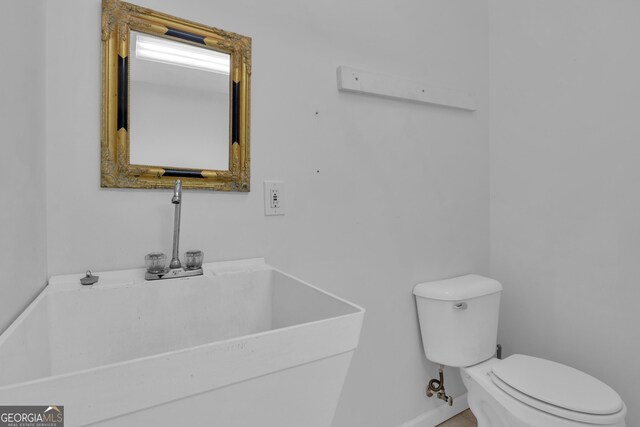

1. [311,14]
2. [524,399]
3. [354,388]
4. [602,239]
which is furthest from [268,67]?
[602,239]

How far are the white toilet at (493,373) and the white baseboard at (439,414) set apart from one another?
257mm

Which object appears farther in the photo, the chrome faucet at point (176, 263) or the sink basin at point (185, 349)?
the chrome faucet at point (176, 263)

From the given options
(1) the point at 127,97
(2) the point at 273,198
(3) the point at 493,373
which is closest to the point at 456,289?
(3) the point at 493,373

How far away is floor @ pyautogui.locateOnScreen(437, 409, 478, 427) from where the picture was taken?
62.4 inches

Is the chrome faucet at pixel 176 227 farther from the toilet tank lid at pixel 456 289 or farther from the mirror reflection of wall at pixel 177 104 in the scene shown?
the toilet tank lid at pixel 456 289

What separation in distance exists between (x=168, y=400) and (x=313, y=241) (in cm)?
80

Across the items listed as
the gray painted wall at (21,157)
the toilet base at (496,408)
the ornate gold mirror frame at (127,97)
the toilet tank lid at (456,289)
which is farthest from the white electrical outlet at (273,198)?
the toilet base at (496,408)

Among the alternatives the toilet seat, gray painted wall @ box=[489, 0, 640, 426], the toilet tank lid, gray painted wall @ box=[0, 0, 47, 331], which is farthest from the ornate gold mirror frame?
gray painted wall @ box=[489, 0, 640, 426]

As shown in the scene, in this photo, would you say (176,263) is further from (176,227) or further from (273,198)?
(273,198)

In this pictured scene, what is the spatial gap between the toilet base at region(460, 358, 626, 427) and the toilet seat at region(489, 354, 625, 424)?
0.02 m

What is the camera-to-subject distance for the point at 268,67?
3.68ft

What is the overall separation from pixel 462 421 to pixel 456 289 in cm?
76

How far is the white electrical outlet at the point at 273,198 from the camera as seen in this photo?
112cm

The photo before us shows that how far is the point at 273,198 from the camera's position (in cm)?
113
